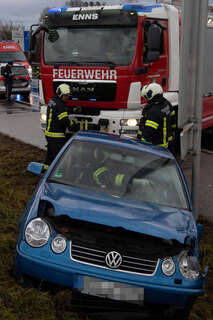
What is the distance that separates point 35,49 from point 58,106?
2.95 m

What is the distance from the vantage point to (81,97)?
9180mm

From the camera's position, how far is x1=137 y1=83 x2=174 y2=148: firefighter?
676cm

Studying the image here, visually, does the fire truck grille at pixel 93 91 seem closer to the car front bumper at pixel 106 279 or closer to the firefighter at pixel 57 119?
the firefighter at pixel 57 119

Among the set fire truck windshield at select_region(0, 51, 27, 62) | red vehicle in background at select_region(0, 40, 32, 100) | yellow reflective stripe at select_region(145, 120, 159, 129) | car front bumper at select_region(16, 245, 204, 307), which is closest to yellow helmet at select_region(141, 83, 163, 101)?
yellow reflective stripe at select_region(145, 120, 159, 129)

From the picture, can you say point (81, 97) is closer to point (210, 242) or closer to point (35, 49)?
point (35, 49)

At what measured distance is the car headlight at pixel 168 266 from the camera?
3621 mm

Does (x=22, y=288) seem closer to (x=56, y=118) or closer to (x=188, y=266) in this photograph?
(x=188, y=266)

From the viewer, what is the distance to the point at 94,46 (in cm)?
895

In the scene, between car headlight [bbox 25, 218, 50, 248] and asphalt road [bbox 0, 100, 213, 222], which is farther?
asphalt road [bbox 0, 100, 213, 222]

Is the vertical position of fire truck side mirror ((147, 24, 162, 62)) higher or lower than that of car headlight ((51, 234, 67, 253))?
higher

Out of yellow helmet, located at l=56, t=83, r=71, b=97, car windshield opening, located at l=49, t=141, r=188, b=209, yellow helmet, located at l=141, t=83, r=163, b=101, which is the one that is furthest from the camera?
yellow helmet, located at l=56, t=83, r=71, b=97

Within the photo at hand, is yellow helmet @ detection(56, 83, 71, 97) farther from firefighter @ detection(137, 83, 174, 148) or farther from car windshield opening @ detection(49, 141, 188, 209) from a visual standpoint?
car windshield opening @ detection(49, 141, 188, 209)

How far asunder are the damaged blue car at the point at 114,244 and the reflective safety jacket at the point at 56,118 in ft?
10.8

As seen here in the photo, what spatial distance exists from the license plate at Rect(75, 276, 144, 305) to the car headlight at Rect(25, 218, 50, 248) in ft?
1.50
